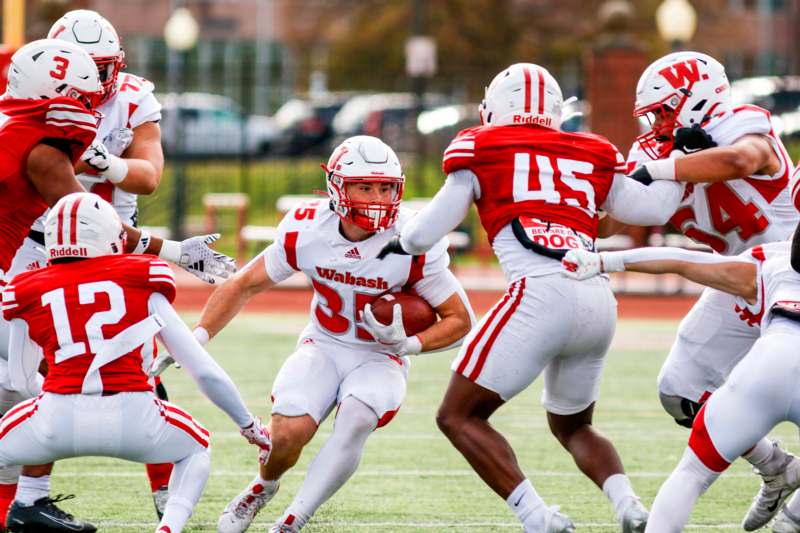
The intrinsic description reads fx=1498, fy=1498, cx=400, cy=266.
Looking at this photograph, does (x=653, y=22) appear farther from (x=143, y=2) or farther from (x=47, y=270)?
(x=47, y=270)

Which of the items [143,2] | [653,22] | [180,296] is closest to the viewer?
[180,296]

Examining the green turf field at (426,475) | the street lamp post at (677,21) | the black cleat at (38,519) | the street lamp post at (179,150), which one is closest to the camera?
the black cleat at (38,519)

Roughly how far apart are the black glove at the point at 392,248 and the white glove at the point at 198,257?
597 millimetres

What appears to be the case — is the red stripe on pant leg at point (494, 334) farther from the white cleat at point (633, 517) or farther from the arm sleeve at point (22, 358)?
the arm sleeve at point (22, 358)

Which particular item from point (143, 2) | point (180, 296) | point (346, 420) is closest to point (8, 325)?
point (346, 420)

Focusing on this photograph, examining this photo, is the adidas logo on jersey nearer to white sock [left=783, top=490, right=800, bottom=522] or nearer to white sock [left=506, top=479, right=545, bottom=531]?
white sock [left=506, top=479, right=545, bottom=531]

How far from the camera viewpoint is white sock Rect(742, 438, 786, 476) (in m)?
6.05

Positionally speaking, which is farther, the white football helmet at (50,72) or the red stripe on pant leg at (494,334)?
the white football helmet at (50,72)

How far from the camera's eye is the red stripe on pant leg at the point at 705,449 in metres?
4.87

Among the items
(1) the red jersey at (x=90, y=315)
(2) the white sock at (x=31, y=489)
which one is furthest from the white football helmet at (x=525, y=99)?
(2) the white sock at (x=31, y=489)

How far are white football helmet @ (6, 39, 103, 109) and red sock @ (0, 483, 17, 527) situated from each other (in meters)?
1.53

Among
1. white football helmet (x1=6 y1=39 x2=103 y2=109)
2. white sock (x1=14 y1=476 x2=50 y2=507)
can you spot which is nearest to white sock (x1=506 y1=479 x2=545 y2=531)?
white sock (x1=14 y1=476 x2=50 y2=507)

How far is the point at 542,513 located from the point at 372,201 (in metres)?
1.42

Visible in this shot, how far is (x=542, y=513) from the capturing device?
5418 millimetres
